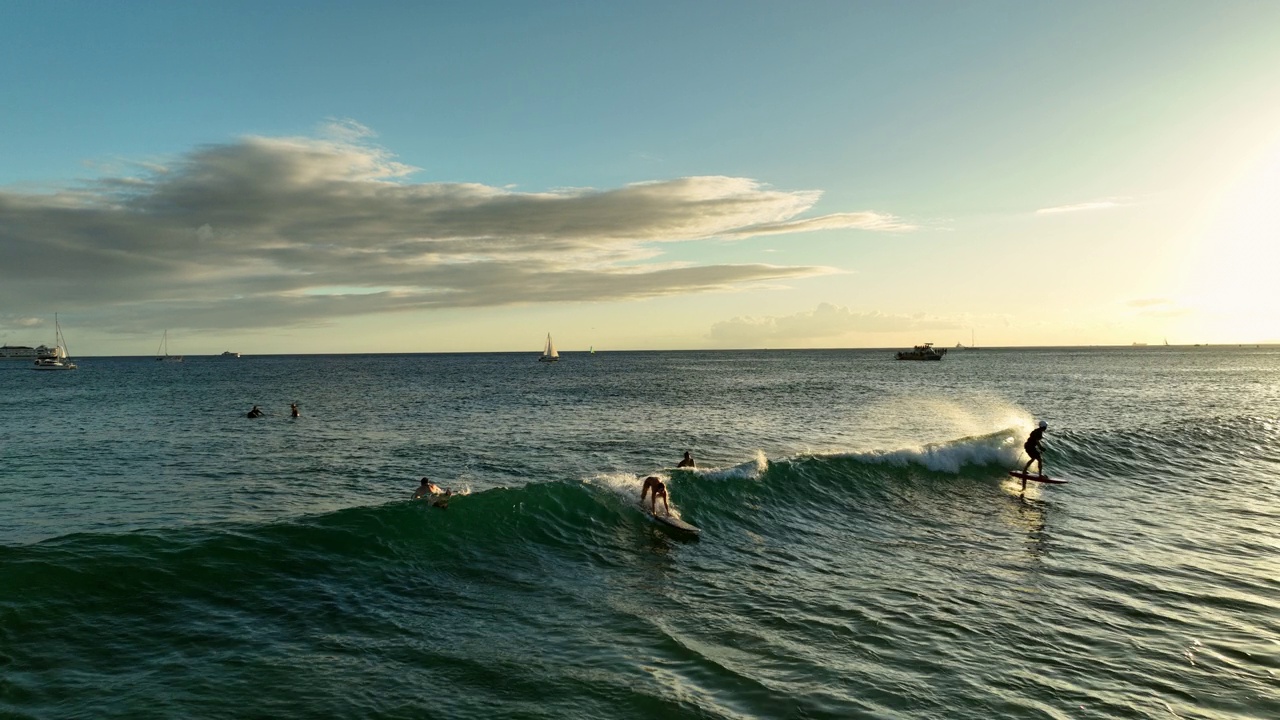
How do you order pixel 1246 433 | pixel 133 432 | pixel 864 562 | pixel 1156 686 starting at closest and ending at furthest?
pixel 1156 686
pixel 864 562
pixel 1246 433
pixel 133 432

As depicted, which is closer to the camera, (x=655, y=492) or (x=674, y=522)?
(x=674, y=522)

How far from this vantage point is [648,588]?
1530 cm

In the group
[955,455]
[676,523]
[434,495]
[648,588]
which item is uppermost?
[434,495]

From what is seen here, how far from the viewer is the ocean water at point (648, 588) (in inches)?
408

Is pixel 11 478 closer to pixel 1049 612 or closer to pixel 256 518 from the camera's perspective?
pixel 256 518

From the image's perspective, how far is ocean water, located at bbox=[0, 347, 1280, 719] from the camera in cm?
1036

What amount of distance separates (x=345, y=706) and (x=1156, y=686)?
12055 millimetres

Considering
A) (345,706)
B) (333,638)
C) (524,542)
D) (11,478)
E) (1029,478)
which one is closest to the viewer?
(345,706)

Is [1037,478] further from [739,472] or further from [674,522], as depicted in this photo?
[674,522]

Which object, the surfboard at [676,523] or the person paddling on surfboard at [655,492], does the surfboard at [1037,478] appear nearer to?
the surfboard at [676,523]

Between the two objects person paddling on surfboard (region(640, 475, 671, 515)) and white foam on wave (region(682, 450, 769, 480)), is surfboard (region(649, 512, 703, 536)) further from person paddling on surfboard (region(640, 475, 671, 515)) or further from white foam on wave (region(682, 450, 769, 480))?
white foam on wave (region(682, 450, 769, 480))

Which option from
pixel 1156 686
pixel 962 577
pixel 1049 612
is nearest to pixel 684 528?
pixel 962 577

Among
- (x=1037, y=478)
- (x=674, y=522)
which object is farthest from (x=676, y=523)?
(x=1037, y=478)

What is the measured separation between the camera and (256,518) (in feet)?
70.7
